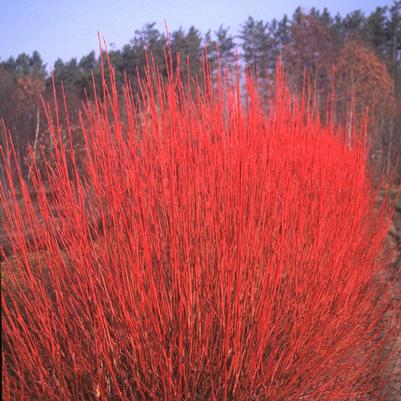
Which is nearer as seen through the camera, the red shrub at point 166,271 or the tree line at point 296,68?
the red shrub at point 166,271

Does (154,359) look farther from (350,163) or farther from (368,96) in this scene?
(368,96)

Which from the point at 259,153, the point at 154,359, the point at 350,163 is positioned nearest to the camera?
the point at 154,359

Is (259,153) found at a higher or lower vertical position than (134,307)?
higher

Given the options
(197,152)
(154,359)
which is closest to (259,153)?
(197,152)

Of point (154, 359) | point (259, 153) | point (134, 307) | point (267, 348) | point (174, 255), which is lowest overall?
point (267, 348)

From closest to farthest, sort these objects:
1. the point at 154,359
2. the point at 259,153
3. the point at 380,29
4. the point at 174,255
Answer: the point at 174,255
the point at 154,359
the point at 259,153
the point at 380,29

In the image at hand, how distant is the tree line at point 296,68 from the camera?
1362 centimetres

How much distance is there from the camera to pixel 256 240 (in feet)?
6.34

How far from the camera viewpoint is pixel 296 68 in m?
18.8

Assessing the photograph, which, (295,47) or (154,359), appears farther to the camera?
(295,47)

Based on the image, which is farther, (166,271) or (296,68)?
(296,68)

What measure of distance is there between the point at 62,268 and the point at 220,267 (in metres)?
0.70

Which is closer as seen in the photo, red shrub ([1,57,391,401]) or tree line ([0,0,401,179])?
red shrub ([1,57,391,401])

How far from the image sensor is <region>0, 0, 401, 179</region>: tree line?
1362 cm
